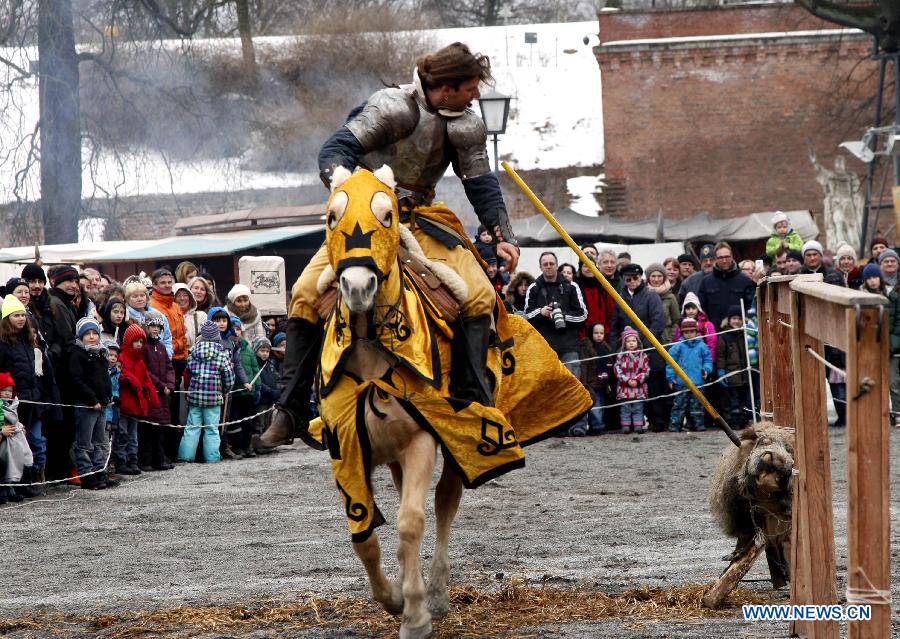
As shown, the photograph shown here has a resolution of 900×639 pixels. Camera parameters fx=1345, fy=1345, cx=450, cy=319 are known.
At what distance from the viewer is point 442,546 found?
6715 mm

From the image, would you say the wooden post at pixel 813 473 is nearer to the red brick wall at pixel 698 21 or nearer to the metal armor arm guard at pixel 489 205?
the metal armor arm guard at pixel 489 205

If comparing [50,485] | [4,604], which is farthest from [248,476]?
[4,604]

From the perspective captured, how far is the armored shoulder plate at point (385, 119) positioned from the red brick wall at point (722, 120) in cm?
3062

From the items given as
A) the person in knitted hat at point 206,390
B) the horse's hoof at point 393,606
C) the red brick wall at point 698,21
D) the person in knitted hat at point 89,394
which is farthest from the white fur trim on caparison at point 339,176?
the red brick wall at point 698,21

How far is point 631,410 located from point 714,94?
23805 mm

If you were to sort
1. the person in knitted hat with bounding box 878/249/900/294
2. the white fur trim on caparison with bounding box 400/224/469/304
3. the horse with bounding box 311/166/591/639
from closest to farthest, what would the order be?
1. the horse with bounding box 311/166/591/639
2. the white fur trim on caparison with bounding box 400/224/469/304
3. the person in knitted hat with bounding box 878/249/900/294

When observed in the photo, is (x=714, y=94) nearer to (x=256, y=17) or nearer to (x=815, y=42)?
(x=815, y=42)

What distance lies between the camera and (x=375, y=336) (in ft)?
19.6

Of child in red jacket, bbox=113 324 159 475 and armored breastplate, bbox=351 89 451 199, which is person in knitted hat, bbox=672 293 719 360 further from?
armored breastplate, bbox=351 89 451 199

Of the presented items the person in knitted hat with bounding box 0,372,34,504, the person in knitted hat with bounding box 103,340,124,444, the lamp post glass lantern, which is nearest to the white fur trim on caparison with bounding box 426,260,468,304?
the person in knitted hat with bounding box 0,372,34,504

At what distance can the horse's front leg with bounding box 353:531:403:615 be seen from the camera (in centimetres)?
613

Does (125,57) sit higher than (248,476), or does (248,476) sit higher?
(125,57)

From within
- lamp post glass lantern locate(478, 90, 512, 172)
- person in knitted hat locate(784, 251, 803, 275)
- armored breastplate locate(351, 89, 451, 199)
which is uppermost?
lamp post glass lantern locate(478, 90, 512, 172)

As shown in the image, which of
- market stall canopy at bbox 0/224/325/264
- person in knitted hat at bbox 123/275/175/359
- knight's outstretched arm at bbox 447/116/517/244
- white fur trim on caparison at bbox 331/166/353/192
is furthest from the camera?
market stall canopy at bbox 0/224/325/264
